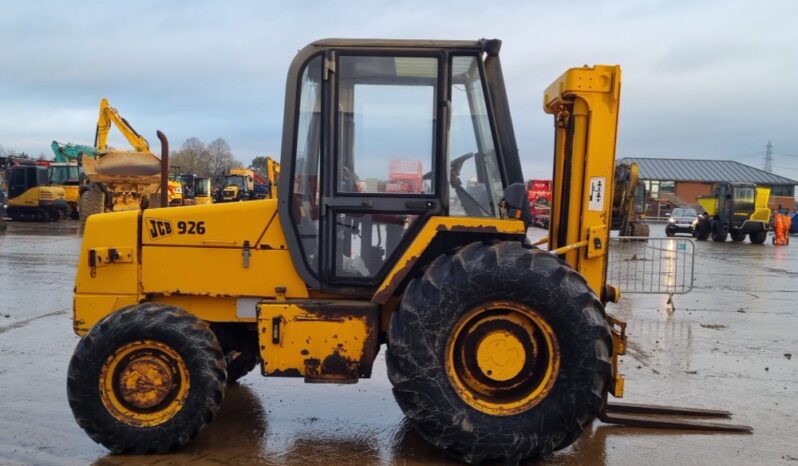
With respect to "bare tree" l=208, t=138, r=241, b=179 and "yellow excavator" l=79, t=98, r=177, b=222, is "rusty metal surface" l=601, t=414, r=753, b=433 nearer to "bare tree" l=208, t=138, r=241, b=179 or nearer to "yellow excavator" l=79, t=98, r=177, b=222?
"yellow excavator" l=79, t=98, r=177, b=222

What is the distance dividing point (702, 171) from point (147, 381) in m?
72.6

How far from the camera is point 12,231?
81.1ft

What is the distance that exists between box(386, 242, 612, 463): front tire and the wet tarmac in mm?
419

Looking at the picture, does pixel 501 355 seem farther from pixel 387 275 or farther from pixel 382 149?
pixel 382 149

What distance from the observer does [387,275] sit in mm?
4367

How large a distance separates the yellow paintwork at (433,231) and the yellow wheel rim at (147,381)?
1432mm

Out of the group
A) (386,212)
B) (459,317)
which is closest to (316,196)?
(386,212)

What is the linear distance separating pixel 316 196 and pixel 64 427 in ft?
8.47

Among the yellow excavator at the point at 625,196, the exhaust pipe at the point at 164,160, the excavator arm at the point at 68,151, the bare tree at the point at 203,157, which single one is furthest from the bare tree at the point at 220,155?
the exhaust pipe at the point at 164,160

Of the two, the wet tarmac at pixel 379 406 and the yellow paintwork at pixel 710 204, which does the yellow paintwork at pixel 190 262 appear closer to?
the wet tarmac at pixel 379 406

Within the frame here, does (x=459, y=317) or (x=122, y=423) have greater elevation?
(x=459, y=317)

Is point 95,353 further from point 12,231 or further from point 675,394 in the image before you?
point 12,231

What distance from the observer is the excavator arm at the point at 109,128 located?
81.6 feet

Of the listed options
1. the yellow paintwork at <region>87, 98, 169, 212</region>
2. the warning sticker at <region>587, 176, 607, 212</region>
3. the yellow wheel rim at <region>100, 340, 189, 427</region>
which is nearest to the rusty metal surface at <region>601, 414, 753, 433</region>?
the warning sticker at <region>587, 176, 607, 212</region>
